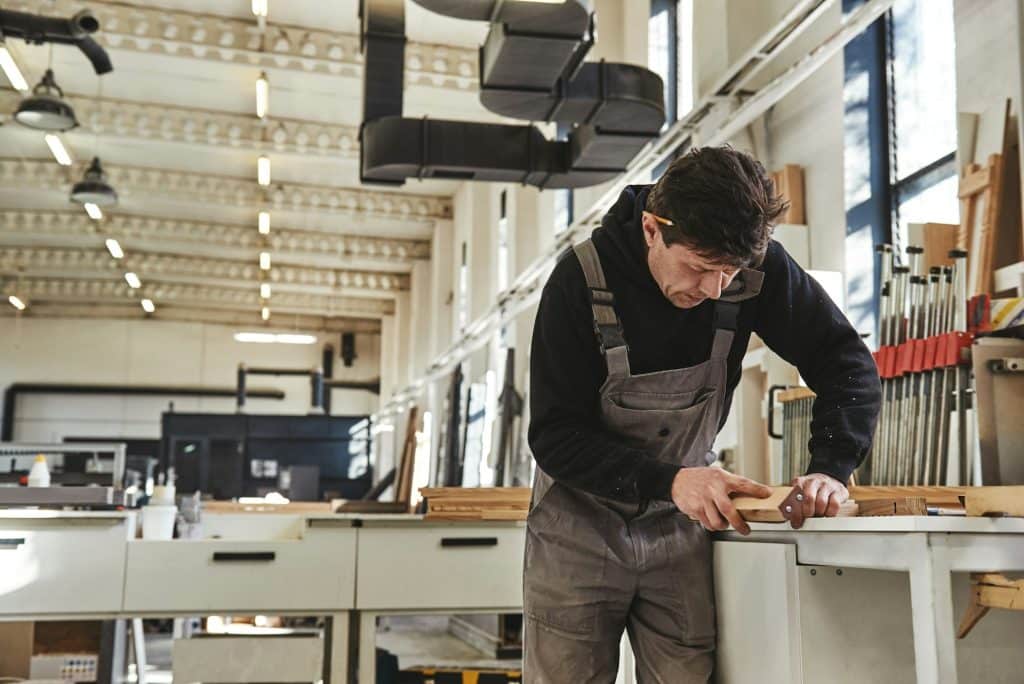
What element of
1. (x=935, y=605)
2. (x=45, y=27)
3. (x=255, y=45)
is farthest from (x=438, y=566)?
(x=255, y=45)

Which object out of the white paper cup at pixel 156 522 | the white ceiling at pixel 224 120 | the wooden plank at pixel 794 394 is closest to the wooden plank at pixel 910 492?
the wooden plank at pixel 794 394

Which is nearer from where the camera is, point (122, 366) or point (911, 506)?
point (911, 506)

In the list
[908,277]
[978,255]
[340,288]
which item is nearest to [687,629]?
[908,277]

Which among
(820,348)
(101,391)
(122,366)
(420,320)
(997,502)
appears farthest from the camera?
(122,366)

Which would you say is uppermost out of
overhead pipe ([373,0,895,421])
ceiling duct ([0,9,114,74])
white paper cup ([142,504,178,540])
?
ceiling duct ([0,9,114,74])

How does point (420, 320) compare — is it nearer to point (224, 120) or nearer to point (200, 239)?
point (200, 239)

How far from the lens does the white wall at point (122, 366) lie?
17.6 meters

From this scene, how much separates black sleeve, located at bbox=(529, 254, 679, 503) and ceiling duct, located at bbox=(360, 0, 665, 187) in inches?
111

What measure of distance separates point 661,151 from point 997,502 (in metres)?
4.81

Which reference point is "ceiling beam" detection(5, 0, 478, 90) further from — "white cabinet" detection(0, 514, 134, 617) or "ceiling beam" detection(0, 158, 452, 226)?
"white cabinet" detection(0, 514, 134, 617)

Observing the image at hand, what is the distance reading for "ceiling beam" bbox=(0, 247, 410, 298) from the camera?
14039mm

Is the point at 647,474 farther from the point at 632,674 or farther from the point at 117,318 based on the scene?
the point at 117,318

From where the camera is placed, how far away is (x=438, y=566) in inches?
127

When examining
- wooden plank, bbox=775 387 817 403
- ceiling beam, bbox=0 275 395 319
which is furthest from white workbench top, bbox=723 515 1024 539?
ceiling beam, bbox=0 275 395 319
